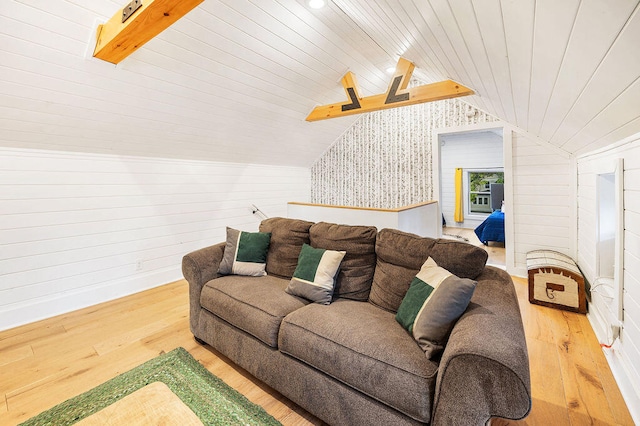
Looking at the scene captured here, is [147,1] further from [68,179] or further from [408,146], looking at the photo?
[408,146]

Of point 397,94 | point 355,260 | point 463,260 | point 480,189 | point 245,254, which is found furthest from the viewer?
point 480,189

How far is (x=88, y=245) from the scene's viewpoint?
313 centimetres

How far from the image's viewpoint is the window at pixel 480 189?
7.58 meters

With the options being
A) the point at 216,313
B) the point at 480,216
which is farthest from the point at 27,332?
the point at 480,216

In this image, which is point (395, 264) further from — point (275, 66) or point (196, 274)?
point (275, 66)

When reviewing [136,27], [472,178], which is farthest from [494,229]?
[136,27]

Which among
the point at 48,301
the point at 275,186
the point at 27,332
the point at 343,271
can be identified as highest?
the point at 275,186

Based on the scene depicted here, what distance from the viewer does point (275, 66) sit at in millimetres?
3164

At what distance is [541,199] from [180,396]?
439 cm

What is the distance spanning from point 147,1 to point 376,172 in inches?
164

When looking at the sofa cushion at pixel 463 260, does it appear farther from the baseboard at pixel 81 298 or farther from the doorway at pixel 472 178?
the doorway at pixel 472 178

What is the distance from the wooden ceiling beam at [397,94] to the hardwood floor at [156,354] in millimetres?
2481

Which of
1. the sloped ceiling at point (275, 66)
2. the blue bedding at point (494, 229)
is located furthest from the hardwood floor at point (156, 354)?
the blue bedding at point (494, 229)

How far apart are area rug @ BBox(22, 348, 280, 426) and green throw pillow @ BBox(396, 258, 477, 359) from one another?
37.4 inches
